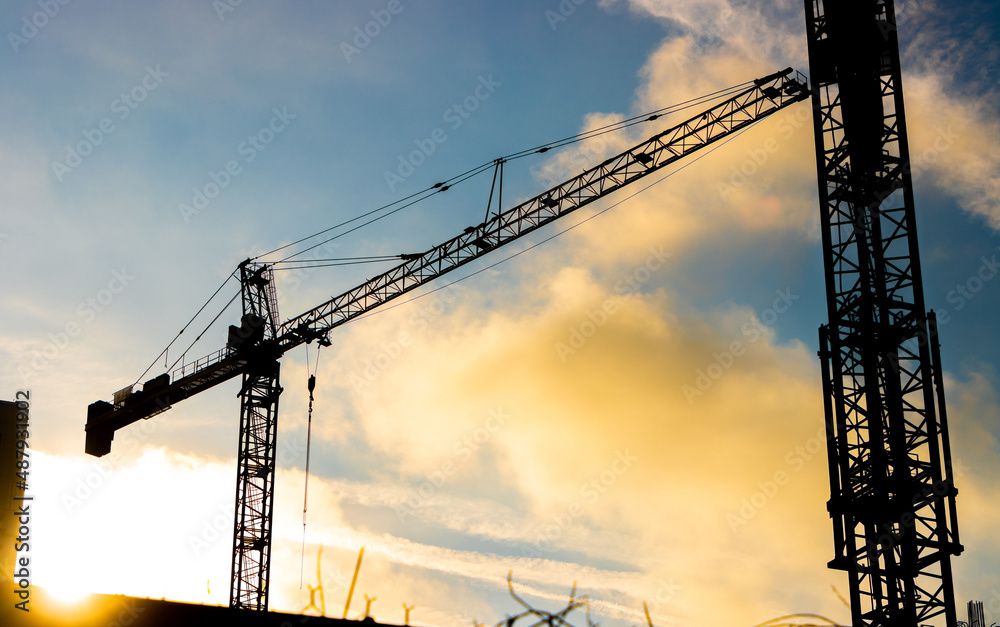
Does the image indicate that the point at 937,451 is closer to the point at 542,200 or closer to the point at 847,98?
the point at 847,98

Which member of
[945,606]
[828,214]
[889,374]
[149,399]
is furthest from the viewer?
[149,399]

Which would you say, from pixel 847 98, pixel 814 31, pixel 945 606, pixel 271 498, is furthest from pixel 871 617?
pixel 271 498

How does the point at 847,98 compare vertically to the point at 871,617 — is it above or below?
above

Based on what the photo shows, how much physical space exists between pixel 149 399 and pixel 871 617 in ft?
124

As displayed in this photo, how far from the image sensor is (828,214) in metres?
27.2

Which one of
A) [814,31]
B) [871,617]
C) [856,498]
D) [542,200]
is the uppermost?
[542,200]

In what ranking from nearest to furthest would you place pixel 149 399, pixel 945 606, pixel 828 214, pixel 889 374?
pixel 945 606 → pixel 889 374 → pixel 828 214 → pixel 149 399

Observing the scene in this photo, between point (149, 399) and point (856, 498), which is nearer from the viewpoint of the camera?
point (856, 498)

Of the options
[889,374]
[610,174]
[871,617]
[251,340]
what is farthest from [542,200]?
[871,617]

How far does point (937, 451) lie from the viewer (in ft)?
81.1

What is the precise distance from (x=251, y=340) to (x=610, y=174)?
20.6m

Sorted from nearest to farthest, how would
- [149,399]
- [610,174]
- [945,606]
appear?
[945,606], [610,174], [149,399]

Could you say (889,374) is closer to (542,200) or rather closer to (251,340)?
(542,200)

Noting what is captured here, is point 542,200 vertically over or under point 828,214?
over
